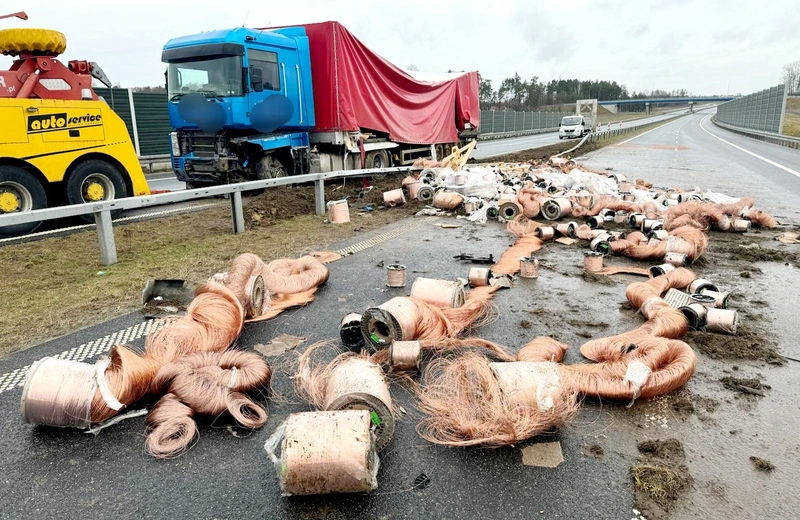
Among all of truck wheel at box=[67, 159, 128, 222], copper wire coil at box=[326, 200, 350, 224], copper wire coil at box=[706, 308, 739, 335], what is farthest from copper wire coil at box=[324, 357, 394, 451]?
truck wheel at box=[67, 159, 128, 222]

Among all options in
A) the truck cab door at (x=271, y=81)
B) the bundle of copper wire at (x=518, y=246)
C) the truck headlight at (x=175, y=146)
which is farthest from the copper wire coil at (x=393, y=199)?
the truck headlight at (x=175, y=146)

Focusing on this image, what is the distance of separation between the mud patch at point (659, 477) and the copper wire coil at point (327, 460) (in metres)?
1.23

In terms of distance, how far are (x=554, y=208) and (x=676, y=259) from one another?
10.9 feet

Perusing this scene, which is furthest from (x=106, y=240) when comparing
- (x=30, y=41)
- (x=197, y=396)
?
(x=30, y=41)

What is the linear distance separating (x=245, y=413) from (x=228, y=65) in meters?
9.74

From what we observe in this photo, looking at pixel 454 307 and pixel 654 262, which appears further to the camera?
pixel 654 262

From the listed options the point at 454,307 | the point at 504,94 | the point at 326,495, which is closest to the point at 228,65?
the point at 454,307

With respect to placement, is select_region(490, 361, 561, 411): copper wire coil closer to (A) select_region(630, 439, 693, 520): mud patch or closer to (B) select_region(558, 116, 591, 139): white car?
(A) select_region(630, 439, 693, 520): mud patch

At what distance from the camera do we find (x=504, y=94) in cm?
9994

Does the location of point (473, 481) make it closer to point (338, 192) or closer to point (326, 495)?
point (326, 495)

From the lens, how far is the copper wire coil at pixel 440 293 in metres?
4.58

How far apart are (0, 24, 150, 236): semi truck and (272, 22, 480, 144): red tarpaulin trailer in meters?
4.92

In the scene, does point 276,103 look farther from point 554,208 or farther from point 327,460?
point 327,460

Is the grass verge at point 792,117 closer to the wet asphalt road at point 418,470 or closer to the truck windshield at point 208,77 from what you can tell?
the truck windshield at point 208,77
